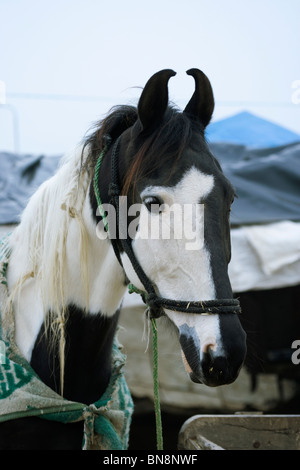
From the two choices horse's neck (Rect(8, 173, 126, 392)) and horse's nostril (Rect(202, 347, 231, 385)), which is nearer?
horse's nostril (Rect(202, 347, 231, 385))

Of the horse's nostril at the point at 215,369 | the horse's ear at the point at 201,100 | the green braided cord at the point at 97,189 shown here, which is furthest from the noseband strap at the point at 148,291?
the horse's ear at the point at 201,100

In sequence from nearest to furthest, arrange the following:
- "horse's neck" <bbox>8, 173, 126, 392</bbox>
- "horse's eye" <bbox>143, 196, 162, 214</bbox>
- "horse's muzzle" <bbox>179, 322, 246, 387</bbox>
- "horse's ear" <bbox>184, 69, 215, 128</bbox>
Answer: "horse's muzzle" <bbox>179, 322, 246, 387</bbox>
"horse's eye" <bbox>143, 196, 162, 214</bbox>
"horse's ear" <bbox>184, 69, 215, 128</bbox>
"horse's neck" <bbox>8, 173, 126, 392</bbox>

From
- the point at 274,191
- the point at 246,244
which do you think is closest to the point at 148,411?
the point at 246,244

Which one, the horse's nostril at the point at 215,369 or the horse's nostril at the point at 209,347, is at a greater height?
the horse's nostril at the point at 209,347

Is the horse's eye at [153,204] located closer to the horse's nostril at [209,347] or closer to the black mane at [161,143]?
the black mane at [161,143]

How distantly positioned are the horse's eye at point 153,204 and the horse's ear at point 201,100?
0.37m

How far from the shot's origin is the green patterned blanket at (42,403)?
5.79 feet

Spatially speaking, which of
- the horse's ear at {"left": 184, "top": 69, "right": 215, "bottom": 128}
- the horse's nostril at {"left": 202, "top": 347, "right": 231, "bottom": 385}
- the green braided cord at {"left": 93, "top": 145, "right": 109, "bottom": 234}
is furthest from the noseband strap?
the horse's ear at {"left": 184, "top": 69, "right": 215, "bottom": 128}

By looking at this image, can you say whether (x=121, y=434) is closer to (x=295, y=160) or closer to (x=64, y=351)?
(x=64, y=351)

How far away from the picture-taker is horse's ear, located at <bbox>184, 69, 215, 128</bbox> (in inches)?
66.0

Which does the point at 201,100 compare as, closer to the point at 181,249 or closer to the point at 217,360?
the point at 181,249

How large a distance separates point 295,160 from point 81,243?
3.43m

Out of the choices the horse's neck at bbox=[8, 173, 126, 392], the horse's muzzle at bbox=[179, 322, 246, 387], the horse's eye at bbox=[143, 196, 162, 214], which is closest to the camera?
the horse's muzzle at bbox=[179, 322, 246, 387]

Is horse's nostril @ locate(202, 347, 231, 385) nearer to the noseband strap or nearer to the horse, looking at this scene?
the horse
